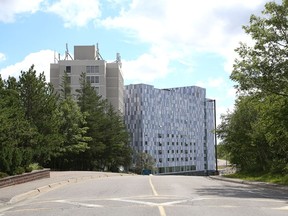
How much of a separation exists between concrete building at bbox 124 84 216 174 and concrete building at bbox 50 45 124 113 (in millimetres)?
29410

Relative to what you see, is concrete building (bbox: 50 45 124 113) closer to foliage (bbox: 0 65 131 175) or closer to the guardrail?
foliage (bbox: 0 65 131 175)

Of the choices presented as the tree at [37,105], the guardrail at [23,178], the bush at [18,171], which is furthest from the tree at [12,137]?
the tree at [37,105]

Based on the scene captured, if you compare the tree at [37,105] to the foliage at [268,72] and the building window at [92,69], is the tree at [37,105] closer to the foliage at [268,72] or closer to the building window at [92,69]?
the foliage at [268,72]

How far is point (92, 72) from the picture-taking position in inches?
4823

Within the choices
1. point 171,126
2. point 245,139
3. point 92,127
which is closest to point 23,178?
point 245,139

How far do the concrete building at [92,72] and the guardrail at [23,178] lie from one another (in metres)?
89.0

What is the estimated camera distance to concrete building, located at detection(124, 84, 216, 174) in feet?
507

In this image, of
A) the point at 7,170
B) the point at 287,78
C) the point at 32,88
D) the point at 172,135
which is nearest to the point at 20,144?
the point at 32,88

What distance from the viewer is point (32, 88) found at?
39969 mm

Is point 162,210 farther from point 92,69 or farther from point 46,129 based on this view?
point 92,69

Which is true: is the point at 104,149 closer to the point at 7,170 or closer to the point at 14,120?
the point at 14,120

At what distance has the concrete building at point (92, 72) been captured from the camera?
12169cm

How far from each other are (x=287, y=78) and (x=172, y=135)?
143 m

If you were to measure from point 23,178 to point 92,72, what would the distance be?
99.0 metres
